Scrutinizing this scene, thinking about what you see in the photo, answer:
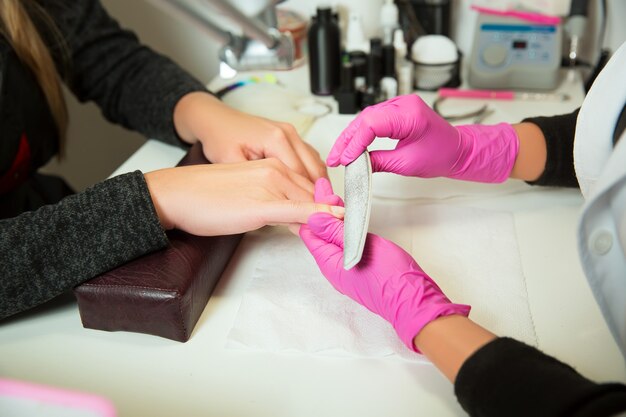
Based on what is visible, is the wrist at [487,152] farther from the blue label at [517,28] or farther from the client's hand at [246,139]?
the blue label at [517,28]

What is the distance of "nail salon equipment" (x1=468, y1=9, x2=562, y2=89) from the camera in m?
1.11

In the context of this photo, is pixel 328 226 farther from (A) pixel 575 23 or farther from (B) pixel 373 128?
(A) pixel 575 23

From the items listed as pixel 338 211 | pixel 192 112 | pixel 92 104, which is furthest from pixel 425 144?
pixel 92 104

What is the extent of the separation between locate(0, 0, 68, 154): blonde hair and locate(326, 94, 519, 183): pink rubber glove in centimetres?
59

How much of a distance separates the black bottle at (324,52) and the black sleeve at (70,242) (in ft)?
1.90

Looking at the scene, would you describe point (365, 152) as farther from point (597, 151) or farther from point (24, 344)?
point (24, 344)

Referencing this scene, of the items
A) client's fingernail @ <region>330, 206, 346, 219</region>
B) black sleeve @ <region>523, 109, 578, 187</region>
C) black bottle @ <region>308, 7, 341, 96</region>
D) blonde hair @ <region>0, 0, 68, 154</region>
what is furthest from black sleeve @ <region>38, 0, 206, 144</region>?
black sleeve @ <region>523, 109, 578, 187</region>

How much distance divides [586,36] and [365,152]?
812 millimetres

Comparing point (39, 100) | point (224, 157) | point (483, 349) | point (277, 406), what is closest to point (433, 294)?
point (483, 349)

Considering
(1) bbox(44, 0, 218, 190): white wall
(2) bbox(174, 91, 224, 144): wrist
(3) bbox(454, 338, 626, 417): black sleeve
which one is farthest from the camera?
(1) bbox(44, 0, 218, 190): white wall

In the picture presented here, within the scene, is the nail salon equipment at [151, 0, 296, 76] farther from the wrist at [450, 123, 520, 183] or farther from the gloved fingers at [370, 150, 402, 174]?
the wrist at [450, 123, 520, 183]

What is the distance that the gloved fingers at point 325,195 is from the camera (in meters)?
0.67

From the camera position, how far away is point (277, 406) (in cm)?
54

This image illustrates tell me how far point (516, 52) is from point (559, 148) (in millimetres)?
403
